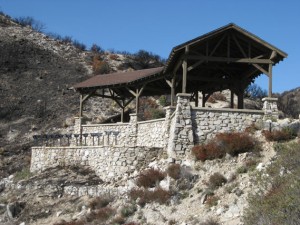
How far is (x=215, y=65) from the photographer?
26.1 metres

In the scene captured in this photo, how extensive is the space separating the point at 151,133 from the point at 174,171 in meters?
5.26

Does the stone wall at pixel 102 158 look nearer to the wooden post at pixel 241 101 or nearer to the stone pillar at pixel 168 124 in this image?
the stone pillar at pixel 168 124

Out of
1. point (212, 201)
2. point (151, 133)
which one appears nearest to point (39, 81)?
point (151, 133)

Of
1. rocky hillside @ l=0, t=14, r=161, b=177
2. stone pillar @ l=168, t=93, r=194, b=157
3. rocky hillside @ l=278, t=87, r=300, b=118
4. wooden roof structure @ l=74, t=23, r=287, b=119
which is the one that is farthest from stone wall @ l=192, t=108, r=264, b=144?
rocky hillside @ l=278, t=87, r=300, b=118

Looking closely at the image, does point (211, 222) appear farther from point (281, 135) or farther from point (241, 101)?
point (241, 101)

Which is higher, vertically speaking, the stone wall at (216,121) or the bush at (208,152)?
the stone wall at (216,121)

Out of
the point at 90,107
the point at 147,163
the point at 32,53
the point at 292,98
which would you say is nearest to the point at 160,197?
the point at 147,163

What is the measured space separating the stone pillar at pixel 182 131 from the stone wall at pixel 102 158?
1703 mm

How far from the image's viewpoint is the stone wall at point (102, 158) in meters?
23.4

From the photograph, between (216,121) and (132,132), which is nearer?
(216,121)

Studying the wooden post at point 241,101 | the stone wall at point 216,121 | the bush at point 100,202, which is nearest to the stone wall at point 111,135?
the bush at point 100,202

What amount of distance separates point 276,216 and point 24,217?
13960 mm

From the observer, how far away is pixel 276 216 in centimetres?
1184

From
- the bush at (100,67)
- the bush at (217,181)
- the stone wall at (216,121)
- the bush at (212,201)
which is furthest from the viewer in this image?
the bush at (100,67)
